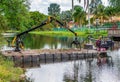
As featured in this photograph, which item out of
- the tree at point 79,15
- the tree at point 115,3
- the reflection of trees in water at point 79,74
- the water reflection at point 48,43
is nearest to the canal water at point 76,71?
the reflection of trees in water at point 79,74

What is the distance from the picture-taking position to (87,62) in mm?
47406

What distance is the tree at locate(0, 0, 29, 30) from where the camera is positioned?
165 feet

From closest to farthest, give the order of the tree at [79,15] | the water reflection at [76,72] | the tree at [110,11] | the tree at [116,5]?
the water reflection at [76,72]
the tree at [116,5]
the tree at [110,11]
the tree at [79,15]

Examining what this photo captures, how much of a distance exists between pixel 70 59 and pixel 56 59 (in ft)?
6.40

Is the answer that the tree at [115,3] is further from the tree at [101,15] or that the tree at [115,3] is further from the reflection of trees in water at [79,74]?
the reflection of trees in water at [79,74]

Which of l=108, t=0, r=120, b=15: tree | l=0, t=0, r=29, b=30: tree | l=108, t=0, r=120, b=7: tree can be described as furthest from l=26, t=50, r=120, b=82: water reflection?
l=108, t=0, r=120, b=7: tree

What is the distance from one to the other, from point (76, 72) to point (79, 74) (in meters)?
1.67

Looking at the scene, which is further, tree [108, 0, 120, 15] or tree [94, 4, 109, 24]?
tree [94, 4, 109, 24]

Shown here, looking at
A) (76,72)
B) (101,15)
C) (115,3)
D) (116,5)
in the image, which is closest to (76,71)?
(76,72)

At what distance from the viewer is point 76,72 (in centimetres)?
3869

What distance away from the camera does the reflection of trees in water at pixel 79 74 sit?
1324 inches

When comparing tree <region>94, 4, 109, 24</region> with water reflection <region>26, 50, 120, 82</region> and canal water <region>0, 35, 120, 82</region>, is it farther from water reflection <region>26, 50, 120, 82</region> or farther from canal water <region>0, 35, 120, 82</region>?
water reflection <region>26, 50, 120, 82</region>

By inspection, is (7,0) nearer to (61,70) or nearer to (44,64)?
(44,64)

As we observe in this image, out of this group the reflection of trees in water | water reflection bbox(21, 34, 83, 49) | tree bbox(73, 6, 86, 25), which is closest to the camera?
the reflection of trees in water
